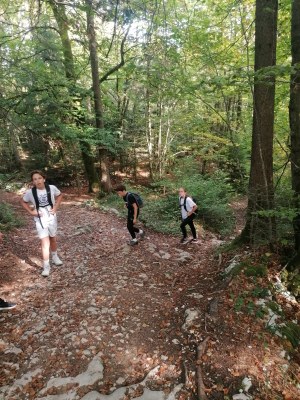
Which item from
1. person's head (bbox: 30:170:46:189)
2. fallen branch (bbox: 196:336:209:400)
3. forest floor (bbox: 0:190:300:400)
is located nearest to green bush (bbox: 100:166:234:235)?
forest floor (bbox: 0:190:300:400)

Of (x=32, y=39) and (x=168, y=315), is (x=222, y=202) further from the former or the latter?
(x=32, y=39)

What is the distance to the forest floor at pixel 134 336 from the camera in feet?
11.2

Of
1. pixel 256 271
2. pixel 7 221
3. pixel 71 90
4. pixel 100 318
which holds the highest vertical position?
pixel 71 90

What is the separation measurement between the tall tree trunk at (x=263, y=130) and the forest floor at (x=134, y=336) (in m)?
1.14

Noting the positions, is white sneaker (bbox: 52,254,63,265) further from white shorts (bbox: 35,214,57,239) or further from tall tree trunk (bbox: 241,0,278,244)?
tall tree trunk (bbox: 241,0,278,244)

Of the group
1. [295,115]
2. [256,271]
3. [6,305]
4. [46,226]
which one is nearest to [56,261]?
[46,226]

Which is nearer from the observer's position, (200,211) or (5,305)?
(5,305)

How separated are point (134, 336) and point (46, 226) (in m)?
2.95

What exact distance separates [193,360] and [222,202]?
29.0 feet

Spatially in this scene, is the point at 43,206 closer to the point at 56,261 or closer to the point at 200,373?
the point at 56,261

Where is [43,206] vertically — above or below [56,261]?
above

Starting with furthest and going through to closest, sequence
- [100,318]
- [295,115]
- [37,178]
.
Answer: [37,178] < [295,115] < [100,318]

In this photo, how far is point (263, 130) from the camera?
579 cm

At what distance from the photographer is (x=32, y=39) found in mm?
11359
